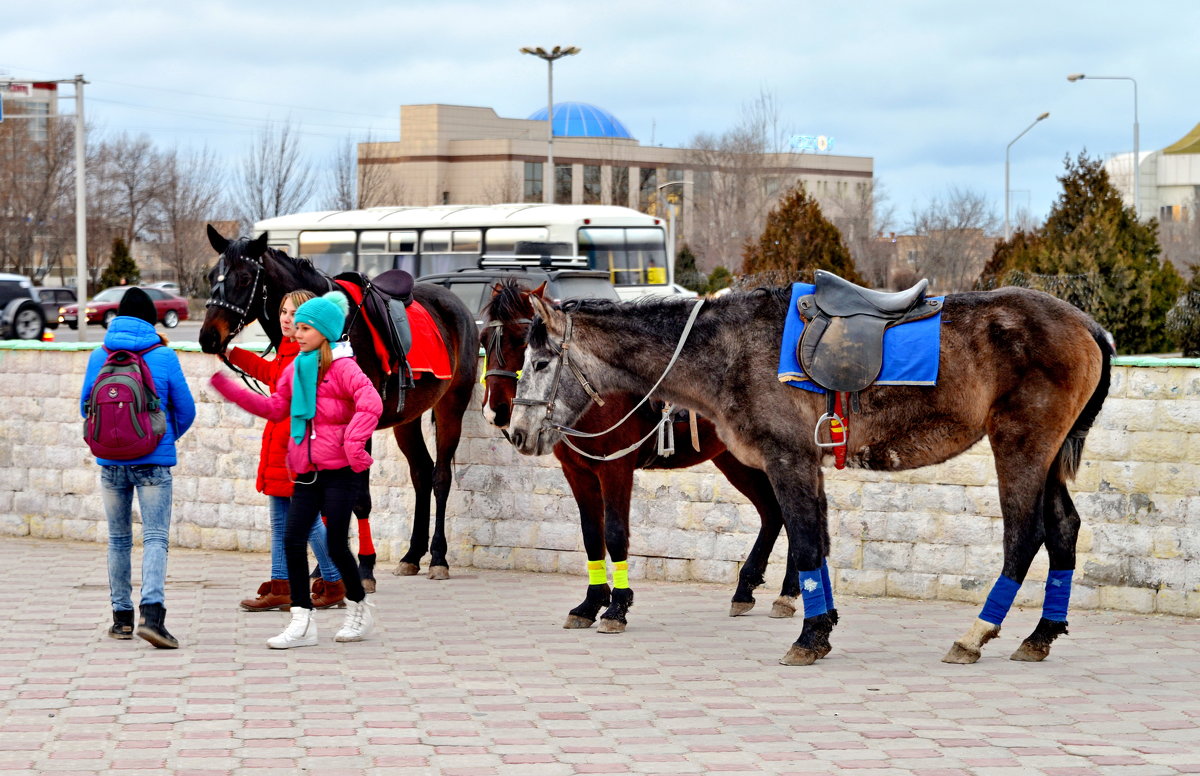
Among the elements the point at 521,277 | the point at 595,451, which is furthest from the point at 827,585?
the point at 521,277

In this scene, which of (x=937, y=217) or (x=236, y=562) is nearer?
(x=236, y=562)

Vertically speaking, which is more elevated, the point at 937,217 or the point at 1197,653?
the point at 937,217

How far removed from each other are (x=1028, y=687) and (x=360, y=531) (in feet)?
15.8

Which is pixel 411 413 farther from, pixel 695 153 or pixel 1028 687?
pixel 695 153

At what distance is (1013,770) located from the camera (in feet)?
18.0

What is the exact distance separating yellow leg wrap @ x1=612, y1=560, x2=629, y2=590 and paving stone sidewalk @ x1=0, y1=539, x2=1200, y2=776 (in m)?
0.29

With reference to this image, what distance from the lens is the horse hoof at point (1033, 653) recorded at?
7.46 metres

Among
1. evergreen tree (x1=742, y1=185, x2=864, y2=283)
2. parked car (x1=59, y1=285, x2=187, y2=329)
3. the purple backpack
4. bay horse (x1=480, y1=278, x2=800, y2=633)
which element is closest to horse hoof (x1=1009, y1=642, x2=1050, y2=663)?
bay horse (x1=480, y1=278, x2=800, y2=633)

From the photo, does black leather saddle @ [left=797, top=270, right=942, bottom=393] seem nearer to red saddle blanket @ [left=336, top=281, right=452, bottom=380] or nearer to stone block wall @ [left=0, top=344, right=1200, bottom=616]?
stone block wall @ [left=0, top=344, right=1200, bottom=616]

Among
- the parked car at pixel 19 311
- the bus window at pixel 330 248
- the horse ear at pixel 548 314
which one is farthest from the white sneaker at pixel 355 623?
the parked car at pixel 19 311

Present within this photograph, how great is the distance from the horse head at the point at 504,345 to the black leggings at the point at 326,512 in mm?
991

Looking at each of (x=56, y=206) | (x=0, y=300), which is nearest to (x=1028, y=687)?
(x=0, y=300)

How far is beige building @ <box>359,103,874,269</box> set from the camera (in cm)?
7650

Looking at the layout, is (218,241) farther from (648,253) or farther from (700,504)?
(648,253)
